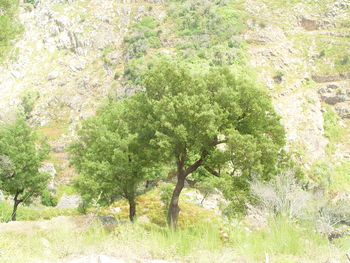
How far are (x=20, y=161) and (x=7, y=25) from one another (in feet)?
41.4

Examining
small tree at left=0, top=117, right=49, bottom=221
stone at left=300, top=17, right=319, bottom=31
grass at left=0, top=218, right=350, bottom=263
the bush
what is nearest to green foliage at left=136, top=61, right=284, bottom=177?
the bush

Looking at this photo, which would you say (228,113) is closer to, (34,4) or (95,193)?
(95,193)

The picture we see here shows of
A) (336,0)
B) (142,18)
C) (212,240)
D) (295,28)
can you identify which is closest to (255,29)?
(295,28)

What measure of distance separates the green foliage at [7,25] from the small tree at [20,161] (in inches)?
431

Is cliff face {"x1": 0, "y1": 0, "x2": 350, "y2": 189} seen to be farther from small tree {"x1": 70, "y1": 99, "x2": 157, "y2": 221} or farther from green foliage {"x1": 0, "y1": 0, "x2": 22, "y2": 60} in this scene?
green foliage {"x1": 0, "y1": 0, "x2": 22, "y2": 60}

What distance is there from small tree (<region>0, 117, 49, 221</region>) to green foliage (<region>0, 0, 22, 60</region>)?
10.9 meters

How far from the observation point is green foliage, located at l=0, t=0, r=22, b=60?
12508 millimetres

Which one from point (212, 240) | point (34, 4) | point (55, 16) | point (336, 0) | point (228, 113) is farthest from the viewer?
point (34, 4)

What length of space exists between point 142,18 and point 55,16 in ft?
75.4

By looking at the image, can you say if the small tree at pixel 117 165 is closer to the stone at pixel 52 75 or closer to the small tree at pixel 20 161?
the small tree at pixel 20 161

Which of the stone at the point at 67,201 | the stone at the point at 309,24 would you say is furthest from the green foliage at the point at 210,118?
the stone at the point at 309,24

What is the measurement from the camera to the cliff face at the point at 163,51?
4459 centimetres

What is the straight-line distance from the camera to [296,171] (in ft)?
50.1

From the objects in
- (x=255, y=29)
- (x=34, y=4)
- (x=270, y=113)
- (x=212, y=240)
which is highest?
(x=34, y=4)
